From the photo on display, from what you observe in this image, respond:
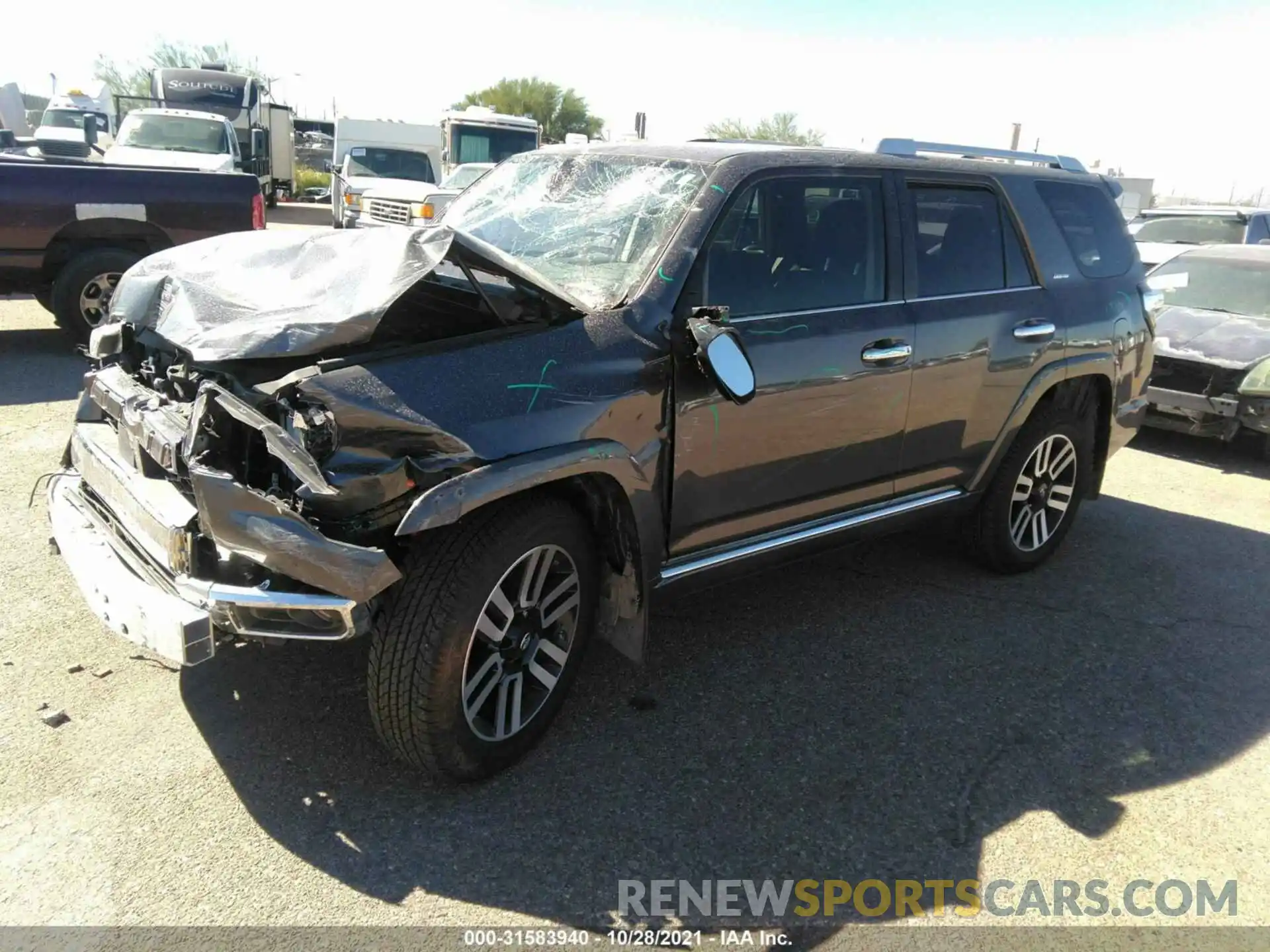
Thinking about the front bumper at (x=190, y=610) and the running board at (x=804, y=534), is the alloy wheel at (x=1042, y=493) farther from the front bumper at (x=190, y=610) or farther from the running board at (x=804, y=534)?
the front bumper at (x=190, y=610)

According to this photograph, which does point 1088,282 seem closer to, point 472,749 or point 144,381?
point 472,749

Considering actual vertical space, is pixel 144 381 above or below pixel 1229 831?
above

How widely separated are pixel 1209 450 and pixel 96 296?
30.6ft

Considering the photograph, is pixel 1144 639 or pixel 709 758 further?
pixel 1144 639

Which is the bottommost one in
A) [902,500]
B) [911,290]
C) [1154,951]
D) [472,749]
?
[1154,951]

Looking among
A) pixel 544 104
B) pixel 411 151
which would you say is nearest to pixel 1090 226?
pixel 411 151

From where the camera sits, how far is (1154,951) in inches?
102

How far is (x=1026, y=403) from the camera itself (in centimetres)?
450

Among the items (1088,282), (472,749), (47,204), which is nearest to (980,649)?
(1088,282)

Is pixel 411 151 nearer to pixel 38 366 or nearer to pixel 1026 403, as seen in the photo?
pixel 38 366

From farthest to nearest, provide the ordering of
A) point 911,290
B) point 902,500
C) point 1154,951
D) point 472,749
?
point 902,500
point 911,290
point 472,749
point 1154,951

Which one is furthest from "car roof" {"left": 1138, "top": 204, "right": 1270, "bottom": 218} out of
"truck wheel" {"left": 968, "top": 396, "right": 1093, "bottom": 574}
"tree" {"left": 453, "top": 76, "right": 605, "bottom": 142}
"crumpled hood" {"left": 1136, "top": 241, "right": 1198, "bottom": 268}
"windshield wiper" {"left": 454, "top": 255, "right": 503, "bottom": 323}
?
"tree" {"left": 453, "top": 76, "right": 605, "bottom": 142}

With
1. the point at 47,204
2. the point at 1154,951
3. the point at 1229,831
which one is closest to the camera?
the point at 1154,951

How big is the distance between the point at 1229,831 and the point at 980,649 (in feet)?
3.90
